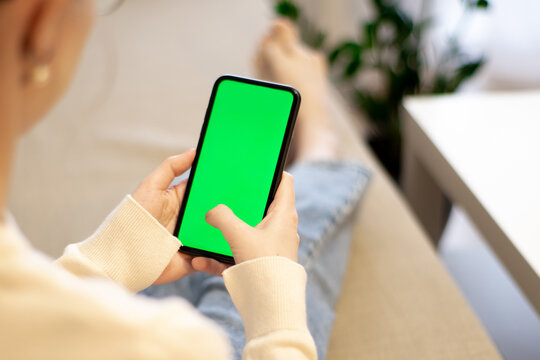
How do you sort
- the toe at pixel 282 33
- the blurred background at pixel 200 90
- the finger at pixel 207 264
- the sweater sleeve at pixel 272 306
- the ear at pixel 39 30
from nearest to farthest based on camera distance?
the ear at pixel 39 30, the sweater sleeve at pixel 272 306, the finger at pixel 207 264, the blurred background at pixel 200 90, the toe at pixel 282 33

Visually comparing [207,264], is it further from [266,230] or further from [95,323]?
[95,323]

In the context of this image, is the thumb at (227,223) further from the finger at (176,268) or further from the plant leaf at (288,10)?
the plant leaf at (288,10)

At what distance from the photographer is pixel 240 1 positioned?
1109 mm

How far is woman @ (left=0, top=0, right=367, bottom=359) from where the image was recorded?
278 millimetres

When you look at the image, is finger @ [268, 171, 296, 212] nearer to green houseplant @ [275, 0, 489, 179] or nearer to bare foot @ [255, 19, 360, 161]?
bare foot @ [255, 19, 360, 161]

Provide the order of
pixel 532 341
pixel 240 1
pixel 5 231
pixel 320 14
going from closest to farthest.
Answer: pixel 5 231 < pixel 532 341 < pixel 240 1 < pixel 320 14

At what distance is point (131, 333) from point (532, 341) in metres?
0.64

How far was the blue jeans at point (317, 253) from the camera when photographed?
0.52 m

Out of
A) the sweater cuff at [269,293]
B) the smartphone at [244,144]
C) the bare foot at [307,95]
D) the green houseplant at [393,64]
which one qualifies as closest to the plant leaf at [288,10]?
the green houseplant at [393,64]

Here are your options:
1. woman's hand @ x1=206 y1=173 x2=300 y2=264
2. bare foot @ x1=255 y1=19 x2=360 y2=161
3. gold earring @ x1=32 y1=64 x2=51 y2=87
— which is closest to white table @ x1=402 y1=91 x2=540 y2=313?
bare foot @ x1=255 y1=19 x2=360 y2=161

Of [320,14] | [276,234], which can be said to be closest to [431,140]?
[276,234]

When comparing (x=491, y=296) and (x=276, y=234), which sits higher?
(x=276, y=234)

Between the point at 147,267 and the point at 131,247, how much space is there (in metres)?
Result: 0.02

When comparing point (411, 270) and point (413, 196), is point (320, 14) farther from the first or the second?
point (411, 270)
